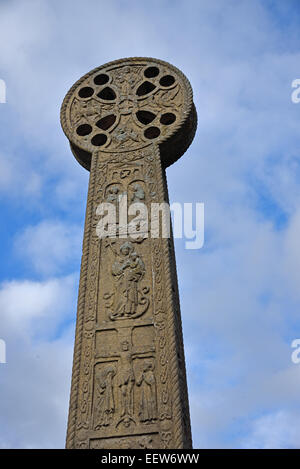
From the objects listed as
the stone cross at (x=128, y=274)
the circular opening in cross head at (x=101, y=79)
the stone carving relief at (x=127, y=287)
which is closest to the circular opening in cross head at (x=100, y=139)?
the stone cross at (x=128, y=274)

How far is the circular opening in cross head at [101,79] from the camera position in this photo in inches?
398

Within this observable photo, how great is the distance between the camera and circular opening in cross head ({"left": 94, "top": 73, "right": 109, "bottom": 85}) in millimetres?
10117

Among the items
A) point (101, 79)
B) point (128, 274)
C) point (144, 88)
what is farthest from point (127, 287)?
point (101, 79)

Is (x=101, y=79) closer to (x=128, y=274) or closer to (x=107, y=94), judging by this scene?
(x=107, y=94)

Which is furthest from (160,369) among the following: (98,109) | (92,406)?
(98,109)

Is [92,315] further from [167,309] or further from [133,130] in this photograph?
[133,130]

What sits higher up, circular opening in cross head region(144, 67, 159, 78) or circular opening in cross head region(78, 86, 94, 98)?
circular opening in cross head region(144, 67, 159, 78)

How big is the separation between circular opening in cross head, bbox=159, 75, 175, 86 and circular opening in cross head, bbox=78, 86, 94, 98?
4.42ft

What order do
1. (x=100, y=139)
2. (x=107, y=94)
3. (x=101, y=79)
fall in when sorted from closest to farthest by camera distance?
(x=100, y=139), (x=107, y=94), (x=101, y=79)

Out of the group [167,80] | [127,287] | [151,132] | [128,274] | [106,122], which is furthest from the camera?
[167,80]

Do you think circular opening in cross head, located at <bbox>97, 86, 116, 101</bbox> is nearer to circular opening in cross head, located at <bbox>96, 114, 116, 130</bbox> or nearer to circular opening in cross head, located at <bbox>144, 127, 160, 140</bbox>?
circular opening in cross head, located at <bbox>96, 114, 116, 130</bbox>

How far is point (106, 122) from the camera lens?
959 cm

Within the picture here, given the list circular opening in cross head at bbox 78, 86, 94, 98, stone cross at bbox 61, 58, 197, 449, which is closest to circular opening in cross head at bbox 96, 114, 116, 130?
stone cross at bbox 61, 58, 197, 449

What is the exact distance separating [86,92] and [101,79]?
0.44 meters
